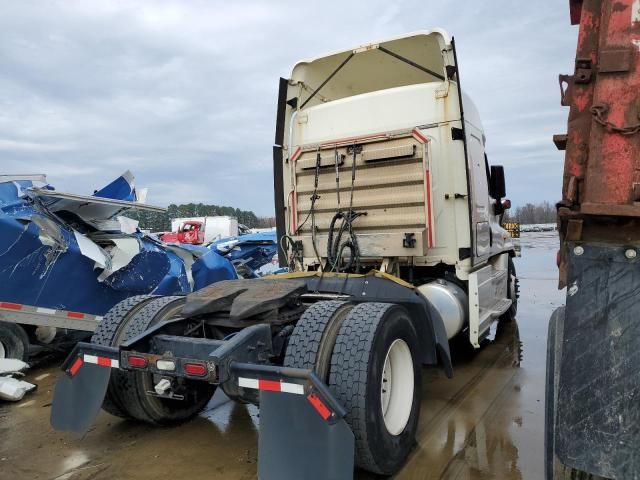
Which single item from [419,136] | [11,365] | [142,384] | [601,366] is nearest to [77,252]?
[11,365]

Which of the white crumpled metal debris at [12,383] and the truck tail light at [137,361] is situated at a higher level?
the truck tail light at [137,361]

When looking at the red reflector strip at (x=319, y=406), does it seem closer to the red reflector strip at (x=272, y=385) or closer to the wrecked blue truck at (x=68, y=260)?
the red reflector strip at (x=272, y=385)

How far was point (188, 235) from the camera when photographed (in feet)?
81.9

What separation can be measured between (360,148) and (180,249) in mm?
4188

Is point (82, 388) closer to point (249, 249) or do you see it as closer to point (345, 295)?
point (345, 295)

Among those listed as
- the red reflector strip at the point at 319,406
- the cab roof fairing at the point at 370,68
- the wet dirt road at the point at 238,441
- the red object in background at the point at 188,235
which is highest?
the cab roof fairing at the point at 370,68

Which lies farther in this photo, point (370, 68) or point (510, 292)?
point (510, 292)

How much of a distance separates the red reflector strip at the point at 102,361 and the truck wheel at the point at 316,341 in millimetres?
1216

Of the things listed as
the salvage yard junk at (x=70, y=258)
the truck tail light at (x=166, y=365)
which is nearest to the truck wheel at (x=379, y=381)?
the truck tail light at (x=166, y=365)

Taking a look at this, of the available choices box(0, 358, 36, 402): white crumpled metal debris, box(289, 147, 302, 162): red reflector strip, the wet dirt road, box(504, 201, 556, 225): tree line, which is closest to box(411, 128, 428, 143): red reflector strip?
box(289, 147, 302, 162): red reflector strip

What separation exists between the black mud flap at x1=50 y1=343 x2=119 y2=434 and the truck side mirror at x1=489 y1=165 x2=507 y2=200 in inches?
199

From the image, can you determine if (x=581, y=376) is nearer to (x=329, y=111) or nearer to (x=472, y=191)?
(x=472, y=191)

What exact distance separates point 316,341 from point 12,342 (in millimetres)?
4542

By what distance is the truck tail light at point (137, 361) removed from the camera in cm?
327
